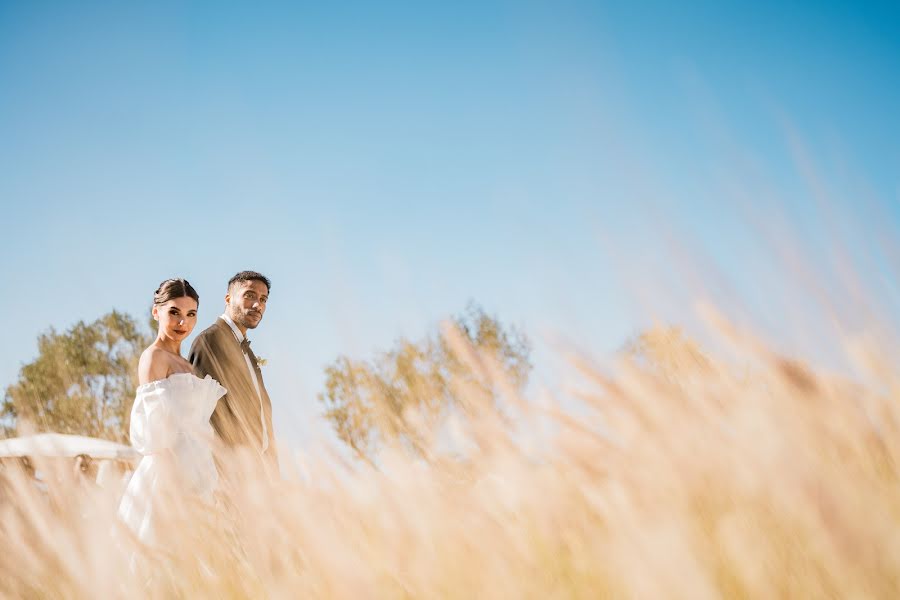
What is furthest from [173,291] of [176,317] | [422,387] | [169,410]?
[422,387]

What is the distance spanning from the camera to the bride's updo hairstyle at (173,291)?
3.02m

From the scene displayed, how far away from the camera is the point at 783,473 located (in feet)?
2.05

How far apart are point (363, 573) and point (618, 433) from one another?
1.39ft

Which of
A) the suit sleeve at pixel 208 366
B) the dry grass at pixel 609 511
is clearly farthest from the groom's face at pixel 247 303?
the dry grass at pixel 609 511

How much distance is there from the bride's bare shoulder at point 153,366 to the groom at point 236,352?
0.21 metres

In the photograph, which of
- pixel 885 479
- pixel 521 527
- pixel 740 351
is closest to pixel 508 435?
pixel 521 527

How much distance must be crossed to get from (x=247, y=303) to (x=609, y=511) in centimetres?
284

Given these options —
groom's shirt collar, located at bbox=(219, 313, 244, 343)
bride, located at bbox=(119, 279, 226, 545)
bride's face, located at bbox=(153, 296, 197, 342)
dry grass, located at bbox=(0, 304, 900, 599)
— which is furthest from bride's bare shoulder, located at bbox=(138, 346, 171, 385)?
dry grass, located at bbox=(0, 304, 900, 599)

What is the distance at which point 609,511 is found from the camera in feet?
2.46

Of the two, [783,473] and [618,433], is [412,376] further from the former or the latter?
[783,473]

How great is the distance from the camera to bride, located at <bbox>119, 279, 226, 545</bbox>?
2494 millimetres

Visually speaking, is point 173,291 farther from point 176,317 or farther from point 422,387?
point 422,387

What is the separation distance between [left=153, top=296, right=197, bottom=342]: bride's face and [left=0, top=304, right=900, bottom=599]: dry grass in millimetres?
1788

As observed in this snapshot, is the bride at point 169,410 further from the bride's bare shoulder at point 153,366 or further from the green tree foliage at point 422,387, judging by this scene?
the green tree foliage at point 422,387
